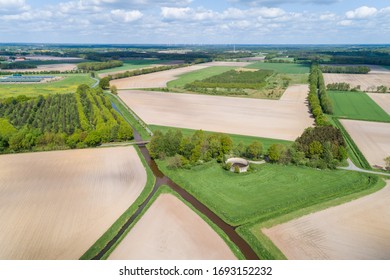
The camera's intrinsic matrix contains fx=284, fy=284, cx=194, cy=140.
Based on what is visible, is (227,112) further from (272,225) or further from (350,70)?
(350,70)

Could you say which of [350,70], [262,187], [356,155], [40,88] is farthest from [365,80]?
[40,88]

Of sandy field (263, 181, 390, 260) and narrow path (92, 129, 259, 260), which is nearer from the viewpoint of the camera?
sandy field (263, 181, 390, 260)

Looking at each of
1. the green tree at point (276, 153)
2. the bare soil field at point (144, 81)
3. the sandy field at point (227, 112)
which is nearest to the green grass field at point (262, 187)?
the green tree at point (276, 153)

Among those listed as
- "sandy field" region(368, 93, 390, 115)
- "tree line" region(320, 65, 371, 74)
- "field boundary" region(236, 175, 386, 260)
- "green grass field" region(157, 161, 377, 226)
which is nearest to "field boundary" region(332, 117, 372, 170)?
"green grass field" region(157, 161, 377, 226)

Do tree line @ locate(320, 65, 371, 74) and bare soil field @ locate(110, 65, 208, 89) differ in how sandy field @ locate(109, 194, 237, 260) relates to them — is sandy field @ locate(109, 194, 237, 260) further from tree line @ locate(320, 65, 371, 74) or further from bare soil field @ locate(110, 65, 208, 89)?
tree line @ locate(320, 65, 371, 74)

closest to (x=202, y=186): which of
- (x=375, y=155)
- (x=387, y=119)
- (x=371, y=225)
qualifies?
(x=371, y=225)
